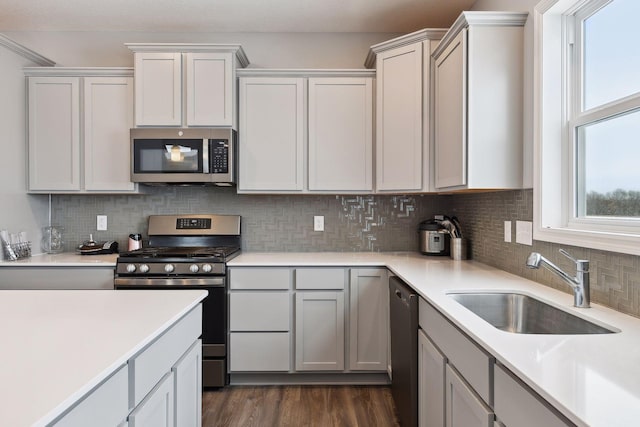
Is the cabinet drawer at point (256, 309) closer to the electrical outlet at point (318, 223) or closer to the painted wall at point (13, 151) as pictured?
the electrical outlet at point (318, 223)

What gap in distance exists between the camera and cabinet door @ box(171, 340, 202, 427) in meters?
1.56

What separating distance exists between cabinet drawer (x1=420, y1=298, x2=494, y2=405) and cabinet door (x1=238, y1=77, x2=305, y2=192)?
1.64 metres

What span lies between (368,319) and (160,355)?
1.76 meters

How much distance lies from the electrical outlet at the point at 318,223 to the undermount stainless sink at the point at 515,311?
1705 mm

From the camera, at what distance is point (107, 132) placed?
318cm

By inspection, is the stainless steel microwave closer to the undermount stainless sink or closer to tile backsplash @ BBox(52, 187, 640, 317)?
tile backsplash @ BBox(52, 187, 640, 317)

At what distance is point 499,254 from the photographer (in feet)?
8.36

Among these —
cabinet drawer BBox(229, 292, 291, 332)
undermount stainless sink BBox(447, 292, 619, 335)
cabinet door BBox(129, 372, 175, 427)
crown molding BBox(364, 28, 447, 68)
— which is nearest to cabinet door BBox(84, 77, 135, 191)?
cabinet drawer BBox(229, 292, 291, 332)

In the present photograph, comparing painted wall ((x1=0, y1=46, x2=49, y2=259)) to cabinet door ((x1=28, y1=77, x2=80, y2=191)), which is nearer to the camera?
painted wall ((x1=0, y1=46, x2=49, y2=259))

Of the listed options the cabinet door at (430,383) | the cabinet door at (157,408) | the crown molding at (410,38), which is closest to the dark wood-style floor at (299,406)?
the cabinet door at (430,383)

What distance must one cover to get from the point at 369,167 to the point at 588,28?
1591 millimetres

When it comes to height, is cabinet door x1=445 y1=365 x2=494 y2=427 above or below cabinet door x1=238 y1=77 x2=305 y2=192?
below

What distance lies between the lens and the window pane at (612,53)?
1597 millimetres

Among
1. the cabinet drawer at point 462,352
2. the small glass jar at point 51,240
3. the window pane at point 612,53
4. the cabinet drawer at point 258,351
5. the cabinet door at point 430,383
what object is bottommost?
the cabinet drawer at point 258,351
